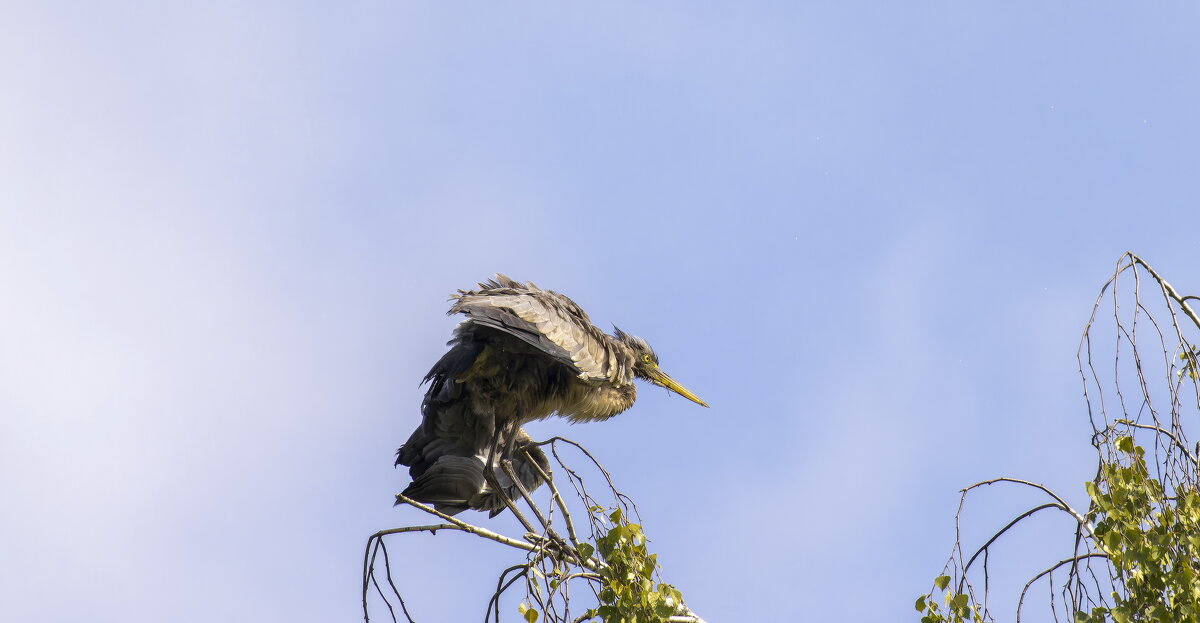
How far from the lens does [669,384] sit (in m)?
7.78

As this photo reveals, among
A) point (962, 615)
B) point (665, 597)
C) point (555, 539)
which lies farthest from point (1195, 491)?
point (555, 539)

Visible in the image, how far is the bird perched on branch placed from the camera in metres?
5.85

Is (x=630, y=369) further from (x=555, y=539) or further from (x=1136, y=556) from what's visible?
(x=1136, y=556)

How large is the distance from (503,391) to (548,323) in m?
0.56

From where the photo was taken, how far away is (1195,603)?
3.15 m

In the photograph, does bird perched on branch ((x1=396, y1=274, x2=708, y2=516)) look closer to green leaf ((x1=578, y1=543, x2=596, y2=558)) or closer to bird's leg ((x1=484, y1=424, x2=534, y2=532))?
bird's leg ((x1=484, y1=424, x2=534, y2=532))

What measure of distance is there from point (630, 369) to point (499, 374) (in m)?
0.95

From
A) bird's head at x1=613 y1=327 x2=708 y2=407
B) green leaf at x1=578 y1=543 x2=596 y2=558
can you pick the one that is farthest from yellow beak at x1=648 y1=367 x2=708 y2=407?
green leaf at x1=578 y1=543 x2=596 y2=558

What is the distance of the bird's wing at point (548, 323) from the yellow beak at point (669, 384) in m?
1.01

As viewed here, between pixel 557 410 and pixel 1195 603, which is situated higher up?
pixel 557 410

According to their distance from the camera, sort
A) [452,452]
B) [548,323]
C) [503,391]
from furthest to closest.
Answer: [452,452] < [503,391] < [548,323]

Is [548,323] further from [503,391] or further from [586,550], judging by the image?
[586,550]

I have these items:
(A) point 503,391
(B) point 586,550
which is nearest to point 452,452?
(A) point 503,391

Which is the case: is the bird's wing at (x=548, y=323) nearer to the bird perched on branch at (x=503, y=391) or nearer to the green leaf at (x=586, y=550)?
the bird perched on branch at (x=503, y=391)
